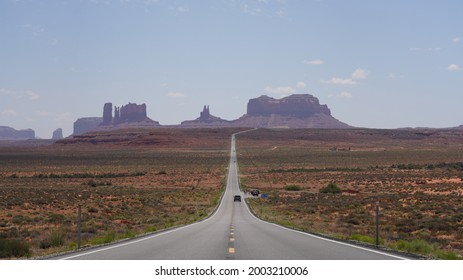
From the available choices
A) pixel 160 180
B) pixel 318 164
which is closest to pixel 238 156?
pixel 318 164

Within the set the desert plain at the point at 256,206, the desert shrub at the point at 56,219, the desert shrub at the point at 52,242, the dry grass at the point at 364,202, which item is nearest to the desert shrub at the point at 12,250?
the desert plain at the point at 256,206

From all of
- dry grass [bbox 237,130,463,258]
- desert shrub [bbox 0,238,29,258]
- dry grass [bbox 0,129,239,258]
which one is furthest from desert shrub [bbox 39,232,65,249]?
dry grass [bbox 237,130,463,258]

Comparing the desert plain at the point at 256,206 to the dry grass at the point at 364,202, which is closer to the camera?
the desert plain at the point at 256,206

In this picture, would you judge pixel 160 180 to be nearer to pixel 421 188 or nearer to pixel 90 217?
pixel 421 188

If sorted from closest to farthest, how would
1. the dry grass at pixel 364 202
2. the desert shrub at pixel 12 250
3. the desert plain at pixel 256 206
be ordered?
the desert shrub at pixel 12 250, the desert plain at pixel 256 206, the dry grass at pixel 364 202

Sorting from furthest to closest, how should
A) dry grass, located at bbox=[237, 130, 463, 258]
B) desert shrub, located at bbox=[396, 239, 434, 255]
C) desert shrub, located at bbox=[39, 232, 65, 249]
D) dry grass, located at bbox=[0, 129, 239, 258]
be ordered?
dry grass, located at bbox=[237, 130, 463, 258] → dry grass, located at bbox=[0, 129, 239, 258] → desert shrub, located at bbox=[39, 232, 65, 249] → desert shrub, located at bbox=[396, 239, 434, 255]

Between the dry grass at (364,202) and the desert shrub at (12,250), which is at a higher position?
the desert shrub at (12,250)

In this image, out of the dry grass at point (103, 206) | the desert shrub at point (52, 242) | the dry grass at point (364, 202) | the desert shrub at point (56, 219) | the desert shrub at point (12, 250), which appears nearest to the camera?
the desert shrub at point (12, 250)

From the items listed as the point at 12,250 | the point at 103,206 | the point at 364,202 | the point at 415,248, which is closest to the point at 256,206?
the point at 364,202

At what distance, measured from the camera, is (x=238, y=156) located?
461 ft

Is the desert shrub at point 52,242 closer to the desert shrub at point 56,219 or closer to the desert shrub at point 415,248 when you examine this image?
the desert shrub at point 415,248

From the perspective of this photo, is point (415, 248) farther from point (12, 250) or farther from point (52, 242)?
point (52, 242)

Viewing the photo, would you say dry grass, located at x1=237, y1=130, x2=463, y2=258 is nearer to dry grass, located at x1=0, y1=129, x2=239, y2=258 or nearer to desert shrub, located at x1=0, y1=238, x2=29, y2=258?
dry grass, located at x1=0, y1=129, x2=239, y2=258
